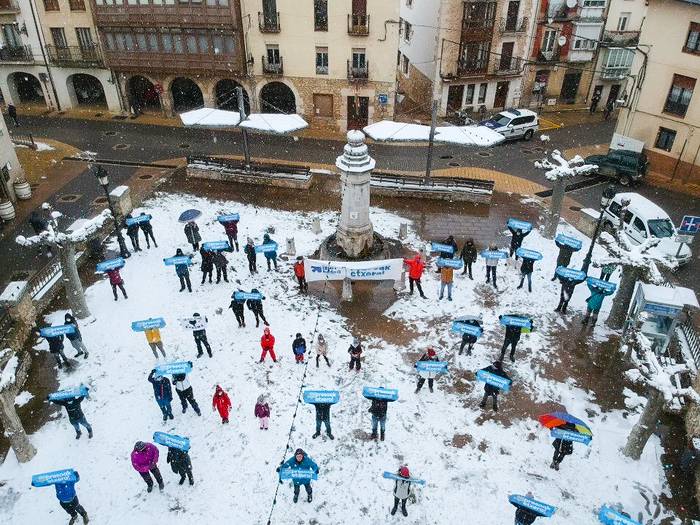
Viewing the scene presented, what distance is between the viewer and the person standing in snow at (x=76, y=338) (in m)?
15.5

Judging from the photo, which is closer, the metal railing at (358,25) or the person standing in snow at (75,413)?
the person standing in snow at (75,413)

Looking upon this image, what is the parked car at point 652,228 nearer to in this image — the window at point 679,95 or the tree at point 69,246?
the window at point 679,95

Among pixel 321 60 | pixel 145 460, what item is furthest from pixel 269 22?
pixel 145 460

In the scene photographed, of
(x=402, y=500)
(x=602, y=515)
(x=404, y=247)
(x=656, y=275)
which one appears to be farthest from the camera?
(x=404, y=247)

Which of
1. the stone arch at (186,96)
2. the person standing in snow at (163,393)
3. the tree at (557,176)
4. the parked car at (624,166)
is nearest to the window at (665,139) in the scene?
the parked car at (624,166)

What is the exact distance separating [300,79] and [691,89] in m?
21.9

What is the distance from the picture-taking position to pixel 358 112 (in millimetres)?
34844

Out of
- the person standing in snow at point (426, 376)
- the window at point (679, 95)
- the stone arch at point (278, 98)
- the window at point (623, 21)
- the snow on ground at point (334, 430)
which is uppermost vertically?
the window at point (623, 21)

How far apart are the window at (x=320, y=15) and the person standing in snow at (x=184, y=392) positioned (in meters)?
25.3

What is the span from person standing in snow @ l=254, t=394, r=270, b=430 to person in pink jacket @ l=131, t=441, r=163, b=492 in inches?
102

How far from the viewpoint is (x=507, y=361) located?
16547mm

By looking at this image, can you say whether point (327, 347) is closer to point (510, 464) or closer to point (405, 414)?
point (405, 414)

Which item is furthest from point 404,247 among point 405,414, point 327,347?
point 405,414

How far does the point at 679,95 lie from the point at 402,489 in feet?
87.7
